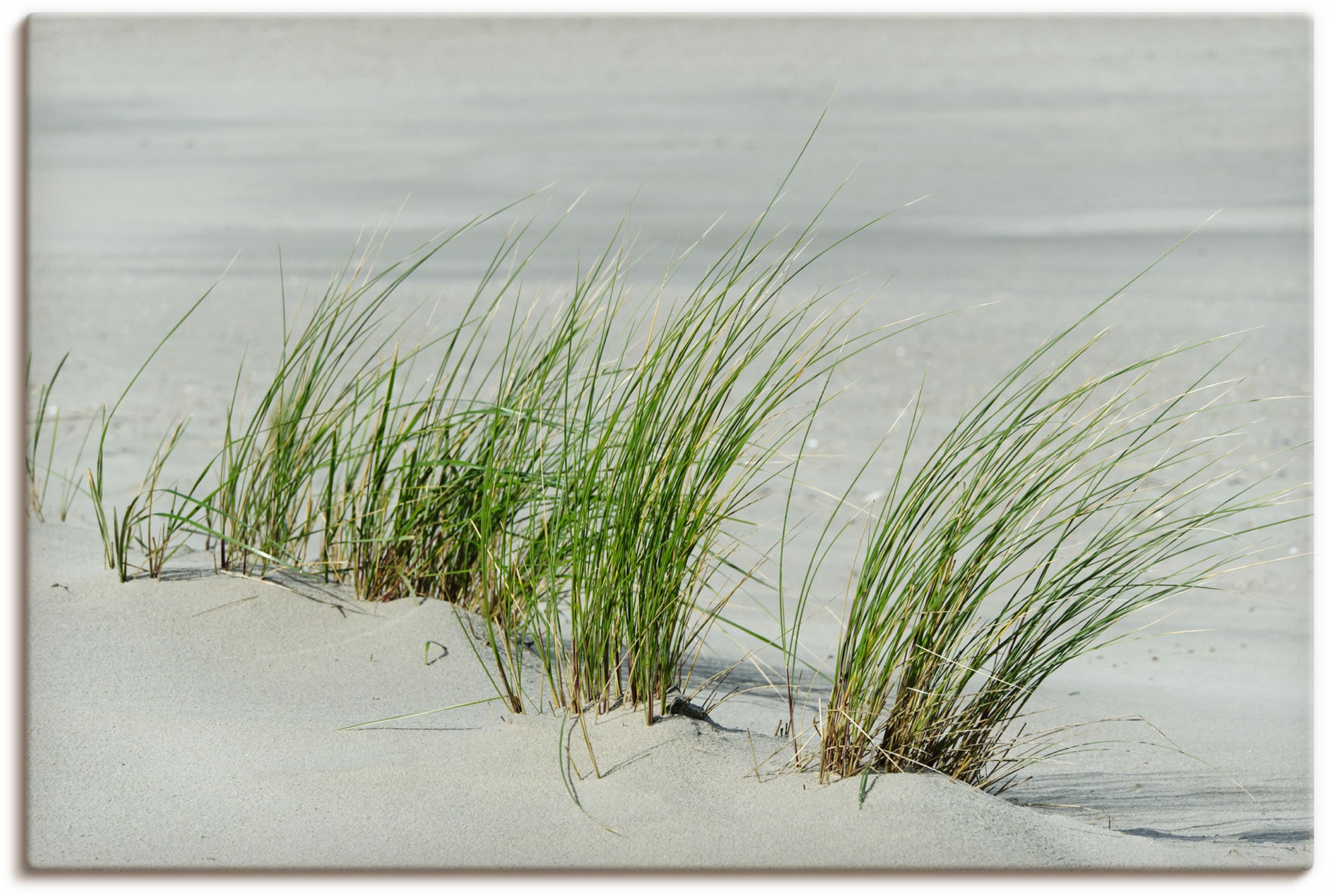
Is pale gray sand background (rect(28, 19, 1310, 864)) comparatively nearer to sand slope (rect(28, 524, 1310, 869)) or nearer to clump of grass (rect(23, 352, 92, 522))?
clump of grass (rect(23, 352, 92, 522))

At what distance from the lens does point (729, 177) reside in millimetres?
6945

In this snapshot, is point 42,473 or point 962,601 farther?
point 42,473

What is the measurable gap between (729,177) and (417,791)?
548cm

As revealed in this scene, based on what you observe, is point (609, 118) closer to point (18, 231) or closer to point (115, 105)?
point (115, 105)

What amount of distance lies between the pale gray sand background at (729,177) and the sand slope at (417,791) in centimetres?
172

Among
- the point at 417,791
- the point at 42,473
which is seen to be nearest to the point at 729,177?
the point at 42,473

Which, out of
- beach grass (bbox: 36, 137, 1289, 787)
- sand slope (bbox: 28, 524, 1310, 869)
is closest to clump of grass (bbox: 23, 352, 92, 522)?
beach grass (bbox: 36, 137, 1289, 787)

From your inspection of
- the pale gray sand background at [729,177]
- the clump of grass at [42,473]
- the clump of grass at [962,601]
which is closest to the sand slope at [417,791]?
the clump of grass at [962,601]

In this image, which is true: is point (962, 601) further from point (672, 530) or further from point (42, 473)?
point (42, 473)

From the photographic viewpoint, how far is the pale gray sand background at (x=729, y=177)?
189 inches

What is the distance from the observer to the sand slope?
175 centimetres

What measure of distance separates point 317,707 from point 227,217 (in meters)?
5.16

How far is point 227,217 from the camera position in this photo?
674 cm

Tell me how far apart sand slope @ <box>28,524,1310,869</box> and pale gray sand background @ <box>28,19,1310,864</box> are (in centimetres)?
172
